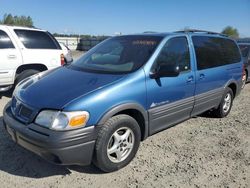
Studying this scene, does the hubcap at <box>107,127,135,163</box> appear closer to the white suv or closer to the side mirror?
the side mirror

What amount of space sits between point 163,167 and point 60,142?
1.50 metres

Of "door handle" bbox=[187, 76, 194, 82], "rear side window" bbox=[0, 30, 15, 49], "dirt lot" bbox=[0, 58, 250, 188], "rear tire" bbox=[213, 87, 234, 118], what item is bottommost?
"dirt lot" bbox=[0, 58, 250, 188]

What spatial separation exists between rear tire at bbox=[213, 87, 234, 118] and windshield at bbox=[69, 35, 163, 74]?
2302mm

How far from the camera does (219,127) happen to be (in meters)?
5.46

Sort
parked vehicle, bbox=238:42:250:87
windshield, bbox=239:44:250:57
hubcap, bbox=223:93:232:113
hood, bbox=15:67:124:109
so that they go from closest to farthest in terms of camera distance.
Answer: hood, bbox=15:67:124:109 → hubcap, bbox=223:93:232:113 → parked vehicle, bbox=238:42:250:87 → windshield, bbox=239:44:250:57

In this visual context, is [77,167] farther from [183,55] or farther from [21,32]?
[21,32]

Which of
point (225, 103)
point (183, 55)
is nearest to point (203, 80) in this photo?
point (183, 55)

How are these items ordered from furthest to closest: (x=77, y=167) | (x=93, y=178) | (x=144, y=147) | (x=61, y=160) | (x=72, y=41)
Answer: (x=72, y=41) < (x=144, y=147) < (x=77, y=167) < (x=93, y=178) < (x=61, y=160)

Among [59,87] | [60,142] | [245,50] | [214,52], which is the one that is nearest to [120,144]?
[60,142]

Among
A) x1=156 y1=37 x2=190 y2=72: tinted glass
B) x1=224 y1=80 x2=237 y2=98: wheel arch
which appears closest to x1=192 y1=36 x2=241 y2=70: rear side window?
x1=156 y1=37 x2=190 y2=72: tinted glass

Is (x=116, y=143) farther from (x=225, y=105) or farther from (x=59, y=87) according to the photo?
(x=225, y=105)

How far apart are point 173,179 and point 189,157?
696mm

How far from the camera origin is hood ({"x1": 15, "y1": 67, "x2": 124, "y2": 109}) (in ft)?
10.7

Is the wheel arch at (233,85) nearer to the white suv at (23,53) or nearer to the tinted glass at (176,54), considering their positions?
the tinted glass at (176,54)
